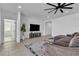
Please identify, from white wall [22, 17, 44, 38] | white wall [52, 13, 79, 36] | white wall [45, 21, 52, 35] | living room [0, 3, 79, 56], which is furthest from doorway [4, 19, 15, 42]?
white wall [52, 13, 79, 36]

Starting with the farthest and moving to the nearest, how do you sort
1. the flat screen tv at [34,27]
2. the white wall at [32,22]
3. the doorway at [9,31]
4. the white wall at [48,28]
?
1. the flat screen tv at [34,27]
2. the white wall at [32,22]
3. the white wall at [48,28]
4. the doorway at [9,31]

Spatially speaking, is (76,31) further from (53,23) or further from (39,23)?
(39,23)

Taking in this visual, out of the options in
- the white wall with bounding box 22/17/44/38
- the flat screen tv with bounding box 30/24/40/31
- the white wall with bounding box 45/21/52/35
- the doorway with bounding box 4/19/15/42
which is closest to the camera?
the doorway with bounding box 4/19/15/42

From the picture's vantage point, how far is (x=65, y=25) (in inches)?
82.5

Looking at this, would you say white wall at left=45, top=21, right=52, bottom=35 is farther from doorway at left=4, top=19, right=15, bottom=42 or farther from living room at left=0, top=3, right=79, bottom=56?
doorway at left=4, top=19, right=15, bottom=42

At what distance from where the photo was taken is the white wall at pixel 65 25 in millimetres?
2018

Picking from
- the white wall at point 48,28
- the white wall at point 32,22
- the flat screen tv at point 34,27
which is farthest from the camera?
the flat screen tv at point 34,27

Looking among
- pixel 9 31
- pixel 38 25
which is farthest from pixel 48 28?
pixel 9 31

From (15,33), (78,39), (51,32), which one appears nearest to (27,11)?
(15,33)

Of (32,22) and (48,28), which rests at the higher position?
(32,22)

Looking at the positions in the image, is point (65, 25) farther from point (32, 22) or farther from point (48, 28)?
point (32, 22)

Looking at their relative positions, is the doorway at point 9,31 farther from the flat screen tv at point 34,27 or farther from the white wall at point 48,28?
the white wall at point 48,28

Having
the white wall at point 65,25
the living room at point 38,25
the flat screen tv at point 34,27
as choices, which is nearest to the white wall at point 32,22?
the living room at point 38,25

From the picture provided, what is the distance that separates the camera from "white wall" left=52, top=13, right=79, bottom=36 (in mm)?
2018
